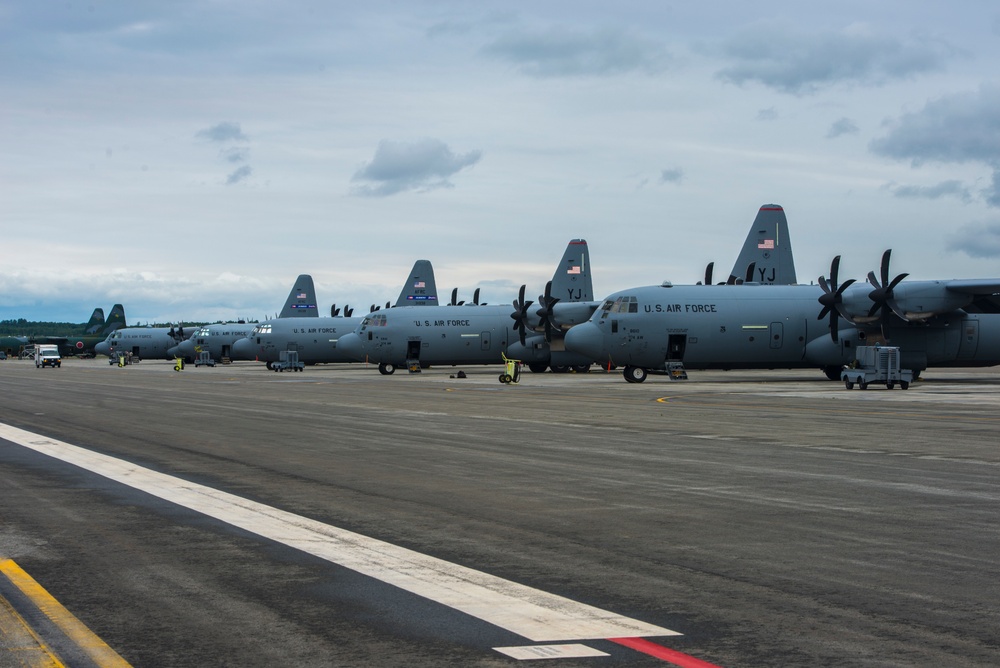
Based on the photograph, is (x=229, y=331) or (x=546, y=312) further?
(x=229, y=331)

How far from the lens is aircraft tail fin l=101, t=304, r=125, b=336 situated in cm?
18250

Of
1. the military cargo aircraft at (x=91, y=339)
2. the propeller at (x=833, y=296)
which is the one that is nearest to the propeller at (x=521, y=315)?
the propeller at (x=833, y=296)

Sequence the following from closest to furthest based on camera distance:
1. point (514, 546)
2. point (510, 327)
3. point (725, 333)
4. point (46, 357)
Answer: point (514, 546) → point (725, 333) → point (510, 327) → point (46, 357)

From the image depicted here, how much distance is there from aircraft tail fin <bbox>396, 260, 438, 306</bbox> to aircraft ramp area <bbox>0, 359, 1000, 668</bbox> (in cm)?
7410

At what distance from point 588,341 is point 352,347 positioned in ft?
84.7

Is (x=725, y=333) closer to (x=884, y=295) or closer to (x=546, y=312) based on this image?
(x=884, y=295)

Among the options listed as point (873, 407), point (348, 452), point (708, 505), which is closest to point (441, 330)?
point (873, 407)

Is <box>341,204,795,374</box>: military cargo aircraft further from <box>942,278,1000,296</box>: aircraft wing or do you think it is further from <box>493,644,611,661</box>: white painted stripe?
<box>493,644,611,661</box>: white painted stripe

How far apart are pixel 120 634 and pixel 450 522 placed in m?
5.02

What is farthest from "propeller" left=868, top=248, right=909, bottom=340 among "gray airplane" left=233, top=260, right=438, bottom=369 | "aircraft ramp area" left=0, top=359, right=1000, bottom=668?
"gray airplane" left=233, top=260, right=438, bottom=369

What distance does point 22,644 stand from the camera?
21.9 ft

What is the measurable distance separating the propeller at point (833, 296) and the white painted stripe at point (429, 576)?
42.1 meters

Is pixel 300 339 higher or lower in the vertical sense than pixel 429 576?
higher

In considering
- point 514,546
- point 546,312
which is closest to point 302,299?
point 546,312
